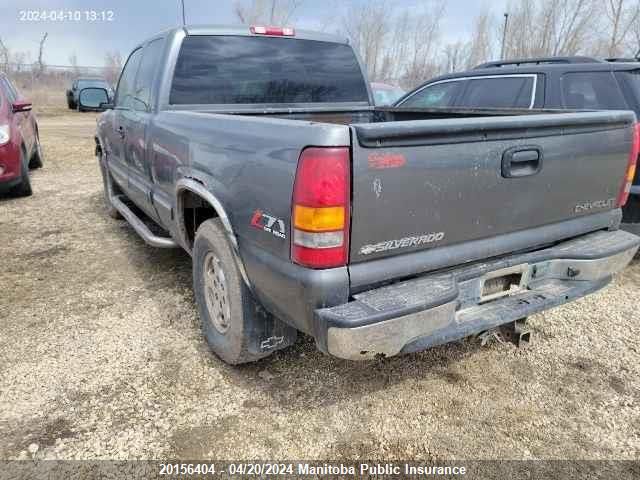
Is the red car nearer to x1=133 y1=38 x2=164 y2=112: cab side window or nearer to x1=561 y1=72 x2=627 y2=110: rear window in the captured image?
x1=133 y1=38 x2=164 y2=112: cab side window

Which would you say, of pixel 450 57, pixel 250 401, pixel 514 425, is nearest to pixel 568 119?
pixel 514 425

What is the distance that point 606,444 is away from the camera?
2334 millimetres

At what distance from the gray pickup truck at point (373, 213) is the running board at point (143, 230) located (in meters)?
0.23

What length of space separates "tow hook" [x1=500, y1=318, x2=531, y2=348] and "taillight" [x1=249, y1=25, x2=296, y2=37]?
2.67 meters

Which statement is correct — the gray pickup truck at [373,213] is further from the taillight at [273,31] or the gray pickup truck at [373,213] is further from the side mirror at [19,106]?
the side mirror at [19,106]

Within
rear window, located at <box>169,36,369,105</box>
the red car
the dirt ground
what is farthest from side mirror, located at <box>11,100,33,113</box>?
rear window, located at <box>169,36,369,105</box>

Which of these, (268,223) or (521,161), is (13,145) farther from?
(521,161)

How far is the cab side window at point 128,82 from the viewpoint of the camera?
14.2ft

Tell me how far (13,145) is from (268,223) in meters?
5.98

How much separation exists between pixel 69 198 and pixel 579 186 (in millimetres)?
6718

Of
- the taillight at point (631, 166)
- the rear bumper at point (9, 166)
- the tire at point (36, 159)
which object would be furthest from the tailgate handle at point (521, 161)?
the tire at point (36, 159)

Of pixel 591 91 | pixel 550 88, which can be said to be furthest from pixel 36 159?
pixel 591 91

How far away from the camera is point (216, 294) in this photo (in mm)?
2861

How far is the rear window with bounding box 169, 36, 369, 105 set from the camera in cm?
344
